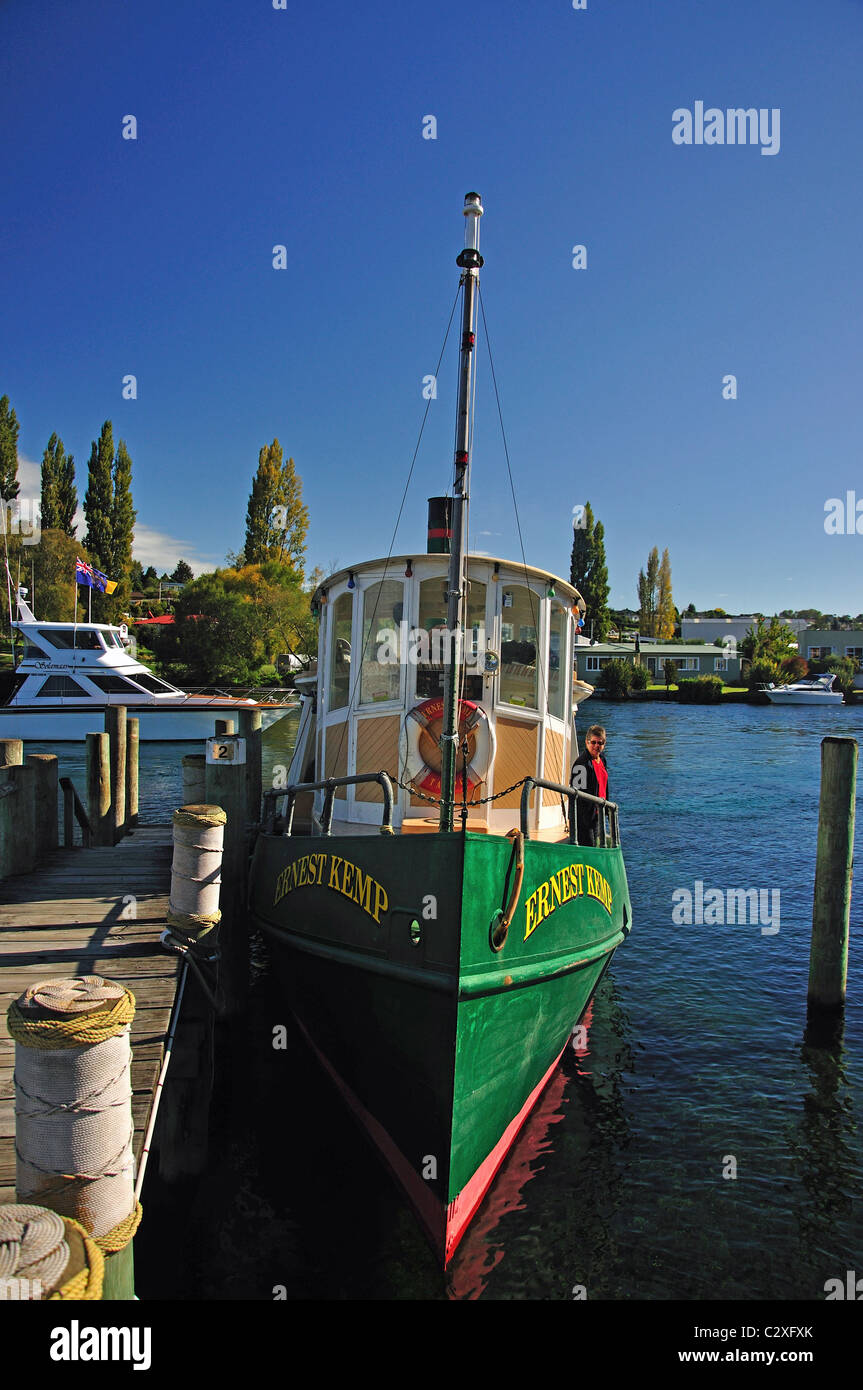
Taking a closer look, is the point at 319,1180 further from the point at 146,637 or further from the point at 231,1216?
the point at 146,637

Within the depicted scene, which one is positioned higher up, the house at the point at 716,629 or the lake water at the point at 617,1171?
the house at the point at 716,629

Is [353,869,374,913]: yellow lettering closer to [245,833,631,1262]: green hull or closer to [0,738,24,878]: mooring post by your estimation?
[245,833,631,1262]: green hull

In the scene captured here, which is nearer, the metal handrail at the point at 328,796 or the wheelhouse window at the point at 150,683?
the metal handrail at the point at 328,796

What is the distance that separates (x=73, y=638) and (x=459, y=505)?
95.7 feet

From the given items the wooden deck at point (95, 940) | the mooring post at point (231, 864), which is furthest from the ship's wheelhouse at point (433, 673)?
the wooden deck at point (95, 940)

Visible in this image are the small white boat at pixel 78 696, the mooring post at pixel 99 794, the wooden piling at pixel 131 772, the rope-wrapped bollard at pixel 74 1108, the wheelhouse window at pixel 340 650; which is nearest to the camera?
the rope-wrapped bollard at pixel 74 1108

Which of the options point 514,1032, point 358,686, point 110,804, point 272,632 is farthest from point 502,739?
point 272,632

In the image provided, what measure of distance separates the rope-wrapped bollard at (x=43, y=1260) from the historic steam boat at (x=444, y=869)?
2908mm

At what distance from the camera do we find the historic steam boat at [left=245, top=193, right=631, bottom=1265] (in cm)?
550

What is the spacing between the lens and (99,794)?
1050cm

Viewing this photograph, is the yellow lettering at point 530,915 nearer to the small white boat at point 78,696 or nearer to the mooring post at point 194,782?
the mooring post at point 194,782

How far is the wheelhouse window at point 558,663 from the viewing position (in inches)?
352

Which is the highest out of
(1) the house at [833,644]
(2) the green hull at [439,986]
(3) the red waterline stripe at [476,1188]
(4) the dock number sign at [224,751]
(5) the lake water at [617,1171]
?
(1) the house at [833,644]

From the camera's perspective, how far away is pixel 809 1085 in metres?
8.34
